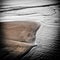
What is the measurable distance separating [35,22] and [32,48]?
3.70ft

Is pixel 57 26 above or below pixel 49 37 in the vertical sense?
above

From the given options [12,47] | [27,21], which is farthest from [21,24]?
[12,47]

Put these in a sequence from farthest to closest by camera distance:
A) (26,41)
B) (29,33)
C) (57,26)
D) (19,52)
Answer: (57,26) < (29,33) < (26,41) < (19,52)

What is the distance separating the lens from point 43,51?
2.22 meters

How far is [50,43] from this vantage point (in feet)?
8.10

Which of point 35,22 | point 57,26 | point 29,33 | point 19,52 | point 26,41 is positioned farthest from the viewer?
point 35,22

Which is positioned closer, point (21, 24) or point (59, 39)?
point (59, 39)

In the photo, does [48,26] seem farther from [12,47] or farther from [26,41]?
[12,47]

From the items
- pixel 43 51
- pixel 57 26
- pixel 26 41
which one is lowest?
pixel 43 51

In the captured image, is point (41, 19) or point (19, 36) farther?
point (41, 19)

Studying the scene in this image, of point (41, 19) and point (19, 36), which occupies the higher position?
point (41, 19)

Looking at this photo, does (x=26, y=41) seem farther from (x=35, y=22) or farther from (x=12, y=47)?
(x=35, y=22)

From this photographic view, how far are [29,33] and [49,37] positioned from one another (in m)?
0.30

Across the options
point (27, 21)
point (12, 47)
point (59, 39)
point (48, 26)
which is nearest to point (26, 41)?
point (12, 47)
